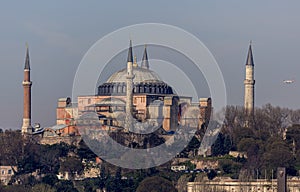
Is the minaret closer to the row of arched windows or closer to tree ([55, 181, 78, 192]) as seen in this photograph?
the row of arched windows

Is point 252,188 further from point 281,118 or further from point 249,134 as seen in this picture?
point 281,118

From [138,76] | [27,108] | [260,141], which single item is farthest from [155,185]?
[138,76]

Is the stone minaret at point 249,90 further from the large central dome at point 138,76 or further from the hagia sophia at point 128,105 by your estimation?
the large central dome at point 138,76

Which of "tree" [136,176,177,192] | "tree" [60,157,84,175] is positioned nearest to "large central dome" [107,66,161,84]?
"tree" [60,157,84,175]

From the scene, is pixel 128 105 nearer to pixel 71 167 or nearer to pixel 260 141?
pixel 71 167

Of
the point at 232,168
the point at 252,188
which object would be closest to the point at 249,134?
the point at 232,168
